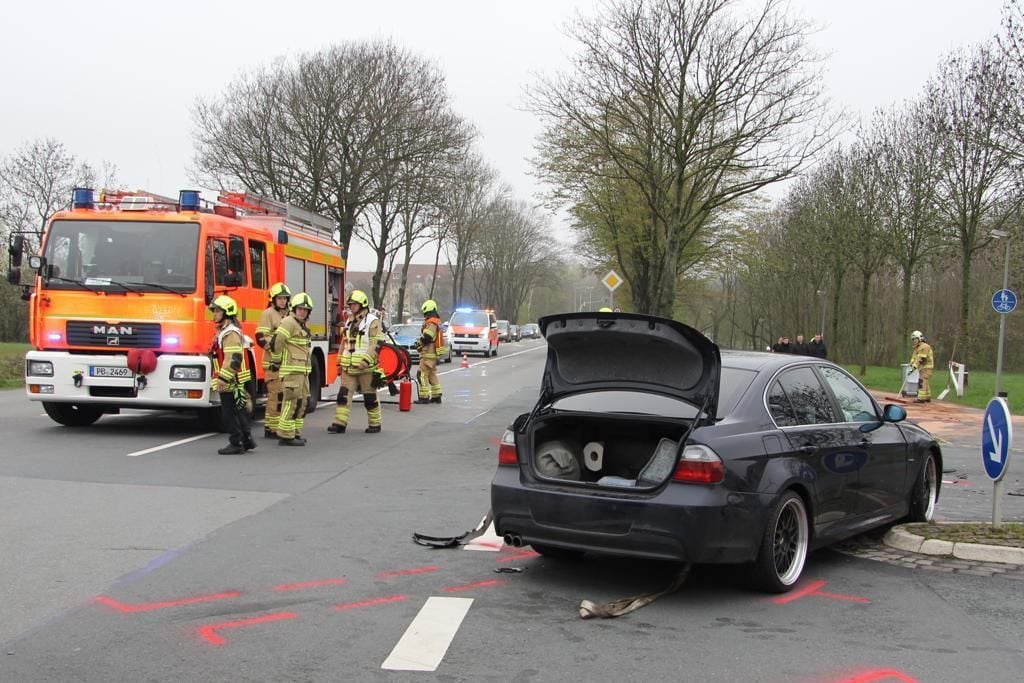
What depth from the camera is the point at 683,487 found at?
5.25 meters

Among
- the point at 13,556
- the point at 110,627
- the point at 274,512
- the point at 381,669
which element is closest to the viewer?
the point at 381,669

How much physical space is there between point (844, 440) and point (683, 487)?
63.5 inches

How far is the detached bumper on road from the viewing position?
5164 millimetres

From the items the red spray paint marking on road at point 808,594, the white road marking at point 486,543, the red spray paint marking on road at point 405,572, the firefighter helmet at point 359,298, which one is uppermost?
the firefighter helmet at point 359,298

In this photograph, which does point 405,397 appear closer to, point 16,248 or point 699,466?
point 16,248

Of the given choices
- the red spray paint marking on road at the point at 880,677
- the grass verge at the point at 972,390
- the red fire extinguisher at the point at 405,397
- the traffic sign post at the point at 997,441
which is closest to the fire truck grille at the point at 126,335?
the red fire extinguisher at the point at 405,397

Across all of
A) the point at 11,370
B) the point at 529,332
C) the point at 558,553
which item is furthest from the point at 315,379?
the point at 529,332

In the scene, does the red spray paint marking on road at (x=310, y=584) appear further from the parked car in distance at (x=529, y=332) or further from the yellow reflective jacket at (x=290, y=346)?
the parked car in distance at (x=529, y=332)

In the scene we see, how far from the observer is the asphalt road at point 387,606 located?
14.1 feet

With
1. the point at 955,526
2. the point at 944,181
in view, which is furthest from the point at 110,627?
the point at 944,181

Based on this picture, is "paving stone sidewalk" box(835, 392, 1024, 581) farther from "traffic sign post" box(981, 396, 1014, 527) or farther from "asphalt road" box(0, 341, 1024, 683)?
"traffic sign post" box(981, 396, 1014, 527)

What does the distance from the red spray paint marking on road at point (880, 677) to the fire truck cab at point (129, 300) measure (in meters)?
9.51

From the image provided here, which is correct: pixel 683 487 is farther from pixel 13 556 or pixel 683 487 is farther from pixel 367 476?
pixel 367 476

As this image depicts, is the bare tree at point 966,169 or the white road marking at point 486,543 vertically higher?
the bare tree at point 966,169
